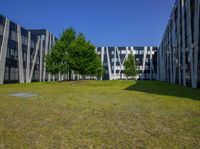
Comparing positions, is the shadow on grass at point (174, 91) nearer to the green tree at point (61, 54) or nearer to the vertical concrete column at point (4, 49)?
the green tree at point (61, 54)

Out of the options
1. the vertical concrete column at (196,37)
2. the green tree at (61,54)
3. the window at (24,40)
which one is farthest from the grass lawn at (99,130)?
the window at (24,40)

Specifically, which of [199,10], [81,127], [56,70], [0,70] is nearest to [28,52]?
[0,70]

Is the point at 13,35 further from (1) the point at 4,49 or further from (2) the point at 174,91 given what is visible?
(2) the point at 174,91

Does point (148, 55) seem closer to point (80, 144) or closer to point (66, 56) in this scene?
point (66, 56)

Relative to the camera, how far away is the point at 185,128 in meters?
7.23

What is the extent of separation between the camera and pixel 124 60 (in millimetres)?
108500

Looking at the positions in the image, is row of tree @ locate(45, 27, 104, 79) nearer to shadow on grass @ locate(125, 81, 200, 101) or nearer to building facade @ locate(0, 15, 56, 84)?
building facade @ locate(0, 15, 56, 84)

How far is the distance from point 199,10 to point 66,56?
2418 cm

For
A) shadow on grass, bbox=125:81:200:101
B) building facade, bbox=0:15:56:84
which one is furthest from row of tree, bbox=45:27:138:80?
shadow on grass, bbox=125:81:200:101

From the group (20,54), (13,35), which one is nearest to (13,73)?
(20,54)

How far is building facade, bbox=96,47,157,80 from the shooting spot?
10644 cm

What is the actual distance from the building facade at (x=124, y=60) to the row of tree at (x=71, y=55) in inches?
2498

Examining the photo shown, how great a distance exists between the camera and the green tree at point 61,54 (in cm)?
4309

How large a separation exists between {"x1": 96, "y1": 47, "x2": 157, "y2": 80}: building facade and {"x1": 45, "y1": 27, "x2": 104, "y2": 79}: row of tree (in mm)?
63455
